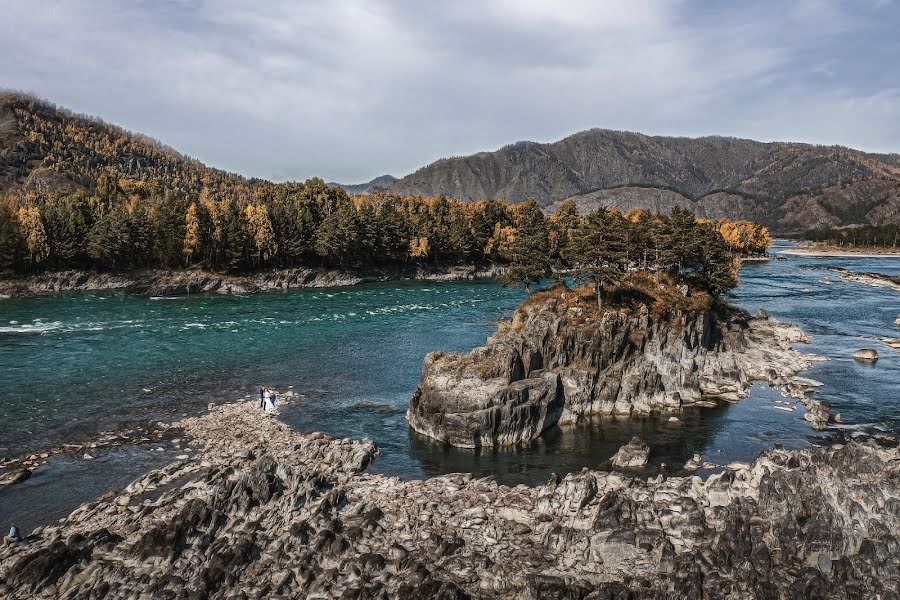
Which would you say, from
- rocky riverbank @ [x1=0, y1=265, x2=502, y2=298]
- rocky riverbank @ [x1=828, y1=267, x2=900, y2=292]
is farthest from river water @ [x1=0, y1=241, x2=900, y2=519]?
rocky riverbank @ [x1=828, y1=267, x2=900, y2=292]

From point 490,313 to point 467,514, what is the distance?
6535cm

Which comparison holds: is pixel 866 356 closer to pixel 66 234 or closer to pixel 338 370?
pixel 338 370

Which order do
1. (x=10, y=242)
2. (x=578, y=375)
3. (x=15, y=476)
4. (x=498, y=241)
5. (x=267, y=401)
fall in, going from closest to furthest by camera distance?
(x=15, y=476) < (x=578, y=375) < (x=267, y=401) < (x=10, y=242) < (x=498, y=241)

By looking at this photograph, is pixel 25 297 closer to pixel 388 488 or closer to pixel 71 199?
pixel 71 199

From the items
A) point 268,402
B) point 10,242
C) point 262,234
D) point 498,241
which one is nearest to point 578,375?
point 268,402

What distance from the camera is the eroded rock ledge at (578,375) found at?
40562 mm

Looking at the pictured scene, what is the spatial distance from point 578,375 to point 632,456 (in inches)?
419

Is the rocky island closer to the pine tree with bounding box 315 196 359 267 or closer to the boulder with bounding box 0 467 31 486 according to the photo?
the boulder with bounding box 0 467 31 486

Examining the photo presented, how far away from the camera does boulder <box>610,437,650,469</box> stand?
3575 centimetres

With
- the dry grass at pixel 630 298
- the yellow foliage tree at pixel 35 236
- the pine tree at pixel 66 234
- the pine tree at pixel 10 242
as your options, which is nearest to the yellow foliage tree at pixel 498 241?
the pine tree at pixel 66 234

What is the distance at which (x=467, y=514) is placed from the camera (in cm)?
2838

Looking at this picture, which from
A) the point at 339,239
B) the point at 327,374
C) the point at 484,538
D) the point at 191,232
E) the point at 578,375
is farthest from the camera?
the point at 339,239

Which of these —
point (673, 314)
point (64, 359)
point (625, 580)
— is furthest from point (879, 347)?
point (64, 359)

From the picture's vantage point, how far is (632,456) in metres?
36.1
